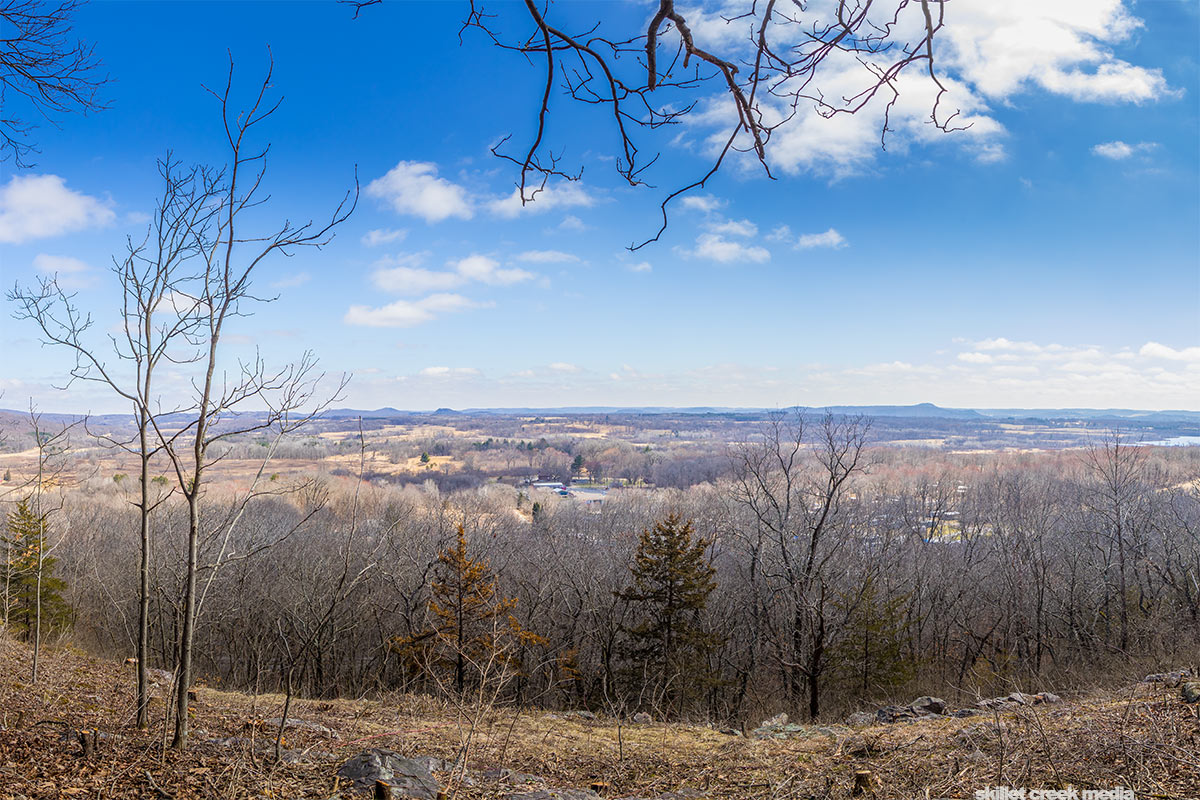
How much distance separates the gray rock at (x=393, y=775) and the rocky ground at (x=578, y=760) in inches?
0.6

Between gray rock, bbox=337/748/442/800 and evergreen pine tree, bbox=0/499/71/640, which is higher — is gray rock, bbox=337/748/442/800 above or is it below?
above

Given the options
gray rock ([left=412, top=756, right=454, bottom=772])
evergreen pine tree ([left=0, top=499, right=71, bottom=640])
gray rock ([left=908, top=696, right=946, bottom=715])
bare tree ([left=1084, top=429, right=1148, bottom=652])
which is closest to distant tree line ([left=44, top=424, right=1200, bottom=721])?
bare tree ([left=1084, top=429, right=1148, bottom=652])

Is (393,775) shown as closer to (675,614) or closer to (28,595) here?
(675,614)

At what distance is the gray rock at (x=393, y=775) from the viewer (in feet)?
15.0

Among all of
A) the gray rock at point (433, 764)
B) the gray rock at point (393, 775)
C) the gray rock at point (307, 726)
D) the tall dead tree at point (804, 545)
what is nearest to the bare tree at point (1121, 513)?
the tall dead tree at point (804, 545)

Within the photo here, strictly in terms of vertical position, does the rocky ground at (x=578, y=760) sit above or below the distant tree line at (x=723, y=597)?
above

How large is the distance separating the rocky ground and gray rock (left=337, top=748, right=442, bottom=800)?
0.02 metres

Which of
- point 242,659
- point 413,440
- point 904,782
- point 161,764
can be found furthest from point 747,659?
point 413,440

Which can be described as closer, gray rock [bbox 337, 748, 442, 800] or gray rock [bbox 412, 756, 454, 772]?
gray rock [bbox 337, 748, 442, 800]

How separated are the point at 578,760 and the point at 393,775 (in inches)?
120

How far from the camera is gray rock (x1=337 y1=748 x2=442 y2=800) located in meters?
4.58

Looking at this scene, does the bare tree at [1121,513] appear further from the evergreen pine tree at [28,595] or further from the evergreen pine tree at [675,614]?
the evergreen pine tree at [28,595]

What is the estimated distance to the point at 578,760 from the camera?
7250mm

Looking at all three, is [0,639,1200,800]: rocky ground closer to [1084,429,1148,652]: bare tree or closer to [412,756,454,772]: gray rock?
[412,756,454,772]: gray rock
